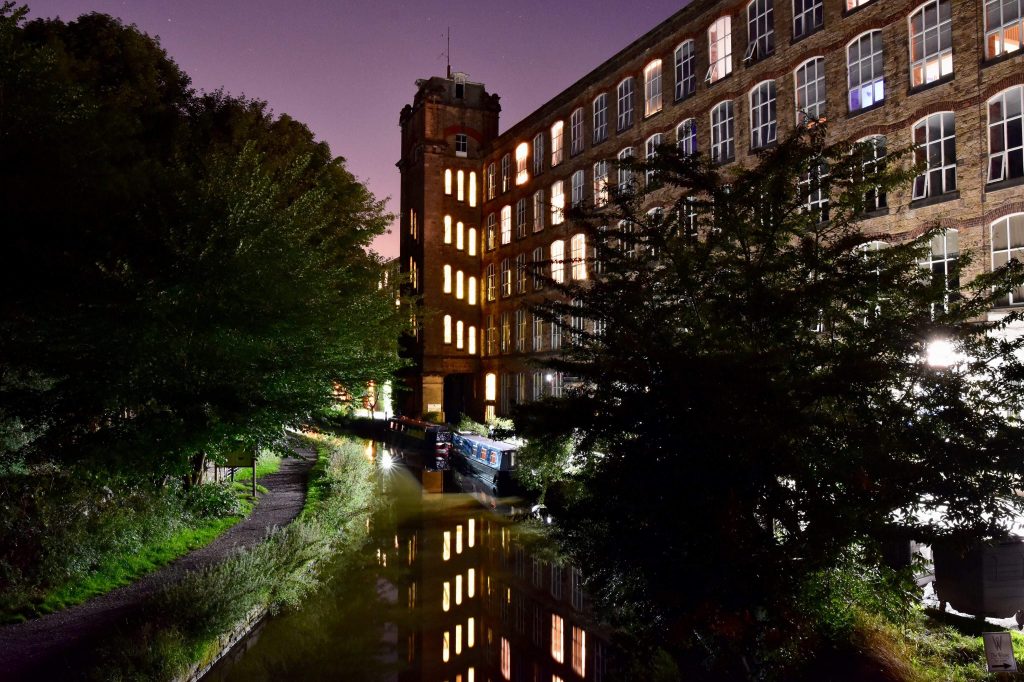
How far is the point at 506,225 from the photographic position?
114 ft

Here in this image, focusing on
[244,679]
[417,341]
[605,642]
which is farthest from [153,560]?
[417,341]

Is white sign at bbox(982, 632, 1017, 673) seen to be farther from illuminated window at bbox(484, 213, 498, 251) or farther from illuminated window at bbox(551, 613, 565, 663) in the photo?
illuminated window at bbox(484, 213, 498, 251)

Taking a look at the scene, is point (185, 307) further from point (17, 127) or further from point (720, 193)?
point (720, 193)

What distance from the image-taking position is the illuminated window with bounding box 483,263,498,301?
3547 cm

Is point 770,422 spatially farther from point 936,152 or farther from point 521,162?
point 521,162

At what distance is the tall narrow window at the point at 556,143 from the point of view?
31031 mm

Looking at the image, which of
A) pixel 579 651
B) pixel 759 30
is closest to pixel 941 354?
pixel 579 651

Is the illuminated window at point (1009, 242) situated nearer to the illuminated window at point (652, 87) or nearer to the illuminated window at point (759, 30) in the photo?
the illuminated window at point (759, 30)

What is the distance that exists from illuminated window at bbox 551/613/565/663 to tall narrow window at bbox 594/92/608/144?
22.8 metres

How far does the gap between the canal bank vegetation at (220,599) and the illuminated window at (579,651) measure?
12.9ft

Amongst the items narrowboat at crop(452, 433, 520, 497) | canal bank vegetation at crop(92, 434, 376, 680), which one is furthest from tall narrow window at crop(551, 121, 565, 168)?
canal bank vegetation at crop(92, 434, 376, 680)

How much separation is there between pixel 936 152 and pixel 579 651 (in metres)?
15.3

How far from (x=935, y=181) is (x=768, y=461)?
14.7 m

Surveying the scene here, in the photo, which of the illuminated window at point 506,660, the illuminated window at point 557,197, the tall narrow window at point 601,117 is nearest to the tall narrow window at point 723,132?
the tall narrow window at point 601,117
